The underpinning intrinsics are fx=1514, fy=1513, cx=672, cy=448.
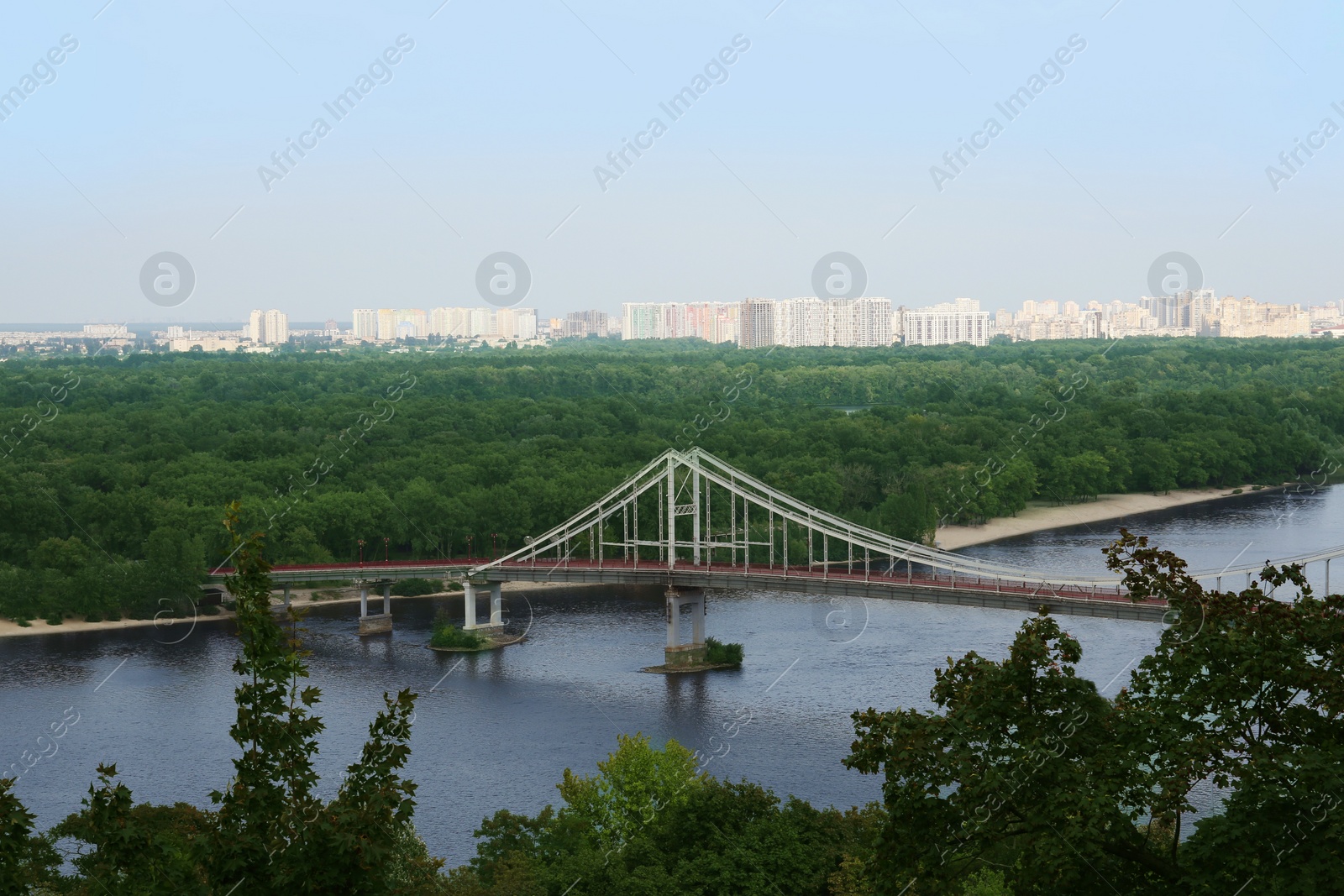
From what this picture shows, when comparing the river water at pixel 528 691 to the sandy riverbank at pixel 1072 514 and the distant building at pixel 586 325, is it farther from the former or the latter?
the distant building at pixel 586 325

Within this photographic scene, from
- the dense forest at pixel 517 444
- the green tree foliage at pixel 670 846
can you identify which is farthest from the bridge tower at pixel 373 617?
the green tree foliage at pixel 670 846

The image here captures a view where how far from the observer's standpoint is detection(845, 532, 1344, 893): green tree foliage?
6254 millimetres

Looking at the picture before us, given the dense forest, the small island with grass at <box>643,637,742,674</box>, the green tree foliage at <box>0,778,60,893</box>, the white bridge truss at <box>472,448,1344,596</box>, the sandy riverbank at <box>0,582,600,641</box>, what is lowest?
the small island with grass at <box>643,637,742,674</box>

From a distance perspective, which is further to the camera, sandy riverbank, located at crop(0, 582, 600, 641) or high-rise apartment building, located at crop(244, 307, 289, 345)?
high-rise apartment building, located at crop(244, 307, 289, 345)

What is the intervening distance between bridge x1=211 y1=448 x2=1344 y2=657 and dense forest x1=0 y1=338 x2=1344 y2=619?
2.74 m

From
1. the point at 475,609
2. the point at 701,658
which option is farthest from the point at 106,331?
the point at 701,658

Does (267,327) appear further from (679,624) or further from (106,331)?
(679,624)

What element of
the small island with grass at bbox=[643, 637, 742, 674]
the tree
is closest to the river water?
the small island with grass at bbox=[643, 637, 742, 674]

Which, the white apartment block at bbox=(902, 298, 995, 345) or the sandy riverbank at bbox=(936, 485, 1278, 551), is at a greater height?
the white apartment block at bbox=(902, 298, 995, 345)

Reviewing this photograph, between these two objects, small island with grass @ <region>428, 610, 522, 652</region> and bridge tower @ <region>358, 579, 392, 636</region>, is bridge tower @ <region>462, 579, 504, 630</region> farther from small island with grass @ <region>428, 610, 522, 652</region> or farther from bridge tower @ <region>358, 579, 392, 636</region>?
bridge tower @ <region>358, 579, 392, 636</region>

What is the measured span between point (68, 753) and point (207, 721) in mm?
2339

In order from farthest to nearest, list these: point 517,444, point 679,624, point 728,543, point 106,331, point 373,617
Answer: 1. point 106,331
2. point 517,444
3. point 373,617
4. point 728,543
5. point 679,624

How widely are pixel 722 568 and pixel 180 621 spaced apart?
39.8 ft

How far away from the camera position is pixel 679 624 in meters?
29.6
